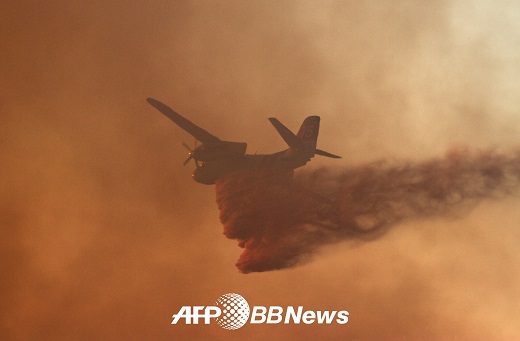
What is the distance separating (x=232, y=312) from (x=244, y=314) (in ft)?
4.02

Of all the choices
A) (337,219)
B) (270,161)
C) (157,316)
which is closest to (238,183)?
(270,161)

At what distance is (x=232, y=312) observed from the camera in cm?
6550

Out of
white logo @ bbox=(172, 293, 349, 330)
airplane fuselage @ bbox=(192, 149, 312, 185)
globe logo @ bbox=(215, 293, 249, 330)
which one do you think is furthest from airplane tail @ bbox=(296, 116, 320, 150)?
globe logo @ bbox=(215, 293, 249, 330)

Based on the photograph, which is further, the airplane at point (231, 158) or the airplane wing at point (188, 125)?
the airplane wing at point (188, 125)

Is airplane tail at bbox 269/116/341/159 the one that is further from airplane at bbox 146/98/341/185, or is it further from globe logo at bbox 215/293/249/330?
globe logo at bbox 215/293/249/330

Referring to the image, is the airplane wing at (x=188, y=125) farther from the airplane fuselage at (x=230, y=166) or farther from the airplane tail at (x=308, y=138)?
the airplane tail at (x=308, y=138)

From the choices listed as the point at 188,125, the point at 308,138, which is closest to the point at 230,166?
the point at 188,125

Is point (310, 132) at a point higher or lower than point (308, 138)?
higher

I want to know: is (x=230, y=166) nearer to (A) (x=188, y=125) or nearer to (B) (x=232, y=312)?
(A) (x=188, y=125)

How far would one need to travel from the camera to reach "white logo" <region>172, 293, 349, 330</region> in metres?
66.6

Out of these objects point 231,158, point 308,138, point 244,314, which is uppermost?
point 308,138

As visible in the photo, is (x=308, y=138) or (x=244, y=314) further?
(x=244, y=314)

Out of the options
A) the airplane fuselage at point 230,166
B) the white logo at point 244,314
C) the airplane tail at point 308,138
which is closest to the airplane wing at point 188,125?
the airplane fuselage at point 230,166

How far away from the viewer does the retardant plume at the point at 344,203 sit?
56719mm
